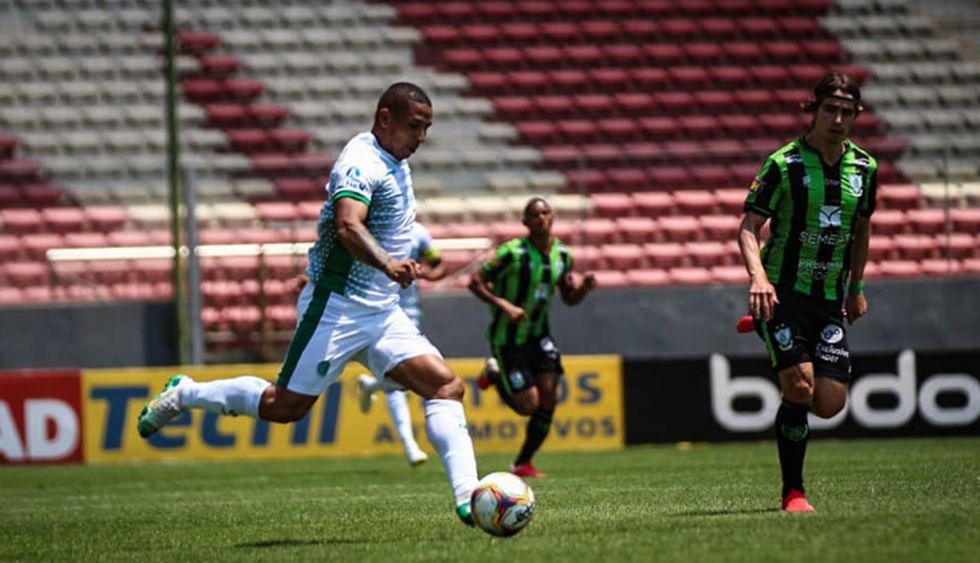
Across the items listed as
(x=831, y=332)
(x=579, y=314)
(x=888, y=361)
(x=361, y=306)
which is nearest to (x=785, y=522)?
(x=831, y=332)

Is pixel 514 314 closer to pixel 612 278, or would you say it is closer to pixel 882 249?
pixel 612 278

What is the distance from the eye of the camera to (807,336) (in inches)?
334

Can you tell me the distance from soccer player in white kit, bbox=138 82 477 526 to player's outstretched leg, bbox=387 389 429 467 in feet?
18.0

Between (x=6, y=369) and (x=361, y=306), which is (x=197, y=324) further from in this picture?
(x=361, y=306)

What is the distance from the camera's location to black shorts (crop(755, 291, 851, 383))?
8430mm

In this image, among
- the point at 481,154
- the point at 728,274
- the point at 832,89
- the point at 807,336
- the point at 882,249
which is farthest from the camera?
the point at 481,154

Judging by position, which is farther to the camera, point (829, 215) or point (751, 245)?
point (829, 215)

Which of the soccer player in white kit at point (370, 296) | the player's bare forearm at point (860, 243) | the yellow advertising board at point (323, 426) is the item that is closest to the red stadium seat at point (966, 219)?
the yellow advertising board at point (323, 426)

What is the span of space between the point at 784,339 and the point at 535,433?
5061 millimetres

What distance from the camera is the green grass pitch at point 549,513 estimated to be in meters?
6.95

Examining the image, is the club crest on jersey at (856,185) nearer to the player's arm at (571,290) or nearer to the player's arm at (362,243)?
the player's arm at (362,243)

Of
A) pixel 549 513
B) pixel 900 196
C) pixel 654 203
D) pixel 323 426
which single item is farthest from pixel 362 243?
pixel 900 196

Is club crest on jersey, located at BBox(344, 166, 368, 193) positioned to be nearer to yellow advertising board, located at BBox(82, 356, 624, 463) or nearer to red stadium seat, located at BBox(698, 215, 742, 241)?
yellow advertising board, located at BBox(82, 356, 624, 463)

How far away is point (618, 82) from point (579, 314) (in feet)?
16.7
